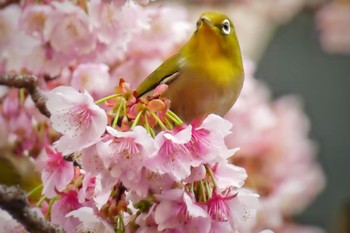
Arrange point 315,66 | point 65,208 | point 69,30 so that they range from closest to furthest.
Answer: point 65,208, point 69,30, point 315,66

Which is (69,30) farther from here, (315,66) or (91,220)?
(315,66)

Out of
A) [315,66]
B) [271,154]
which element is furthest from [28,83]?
[315,66]

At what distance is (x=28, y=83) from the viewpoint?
3.94 feet

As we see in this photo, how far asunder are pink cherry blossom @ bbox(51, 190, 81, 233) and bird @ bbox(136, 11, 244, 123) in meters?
0.22

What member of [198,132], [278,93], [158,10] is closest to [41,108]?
[198,132]

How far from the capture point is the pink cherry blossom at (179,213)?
3.15 feet

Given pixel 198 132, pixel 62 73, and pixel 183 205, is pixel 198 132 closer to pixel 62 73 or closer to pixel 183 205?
pixel 183 205

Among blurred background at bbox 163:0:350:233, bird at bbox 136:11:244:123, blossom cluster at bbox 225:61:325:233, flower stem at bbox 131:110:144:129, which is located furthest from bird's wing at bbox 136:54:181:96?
blurred background at bbox 163:0:350:233

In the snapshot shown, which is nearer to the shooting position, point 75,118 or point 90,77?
point 75,118

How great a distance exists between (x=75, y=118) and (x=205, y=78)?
287 millimetres

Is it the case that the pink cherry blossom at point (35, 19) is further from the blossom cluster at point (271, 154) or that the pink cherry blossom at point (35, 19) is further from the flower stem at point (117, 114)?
the blossom cluster at point (271, 154)

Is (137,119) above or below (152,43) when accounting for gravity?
above

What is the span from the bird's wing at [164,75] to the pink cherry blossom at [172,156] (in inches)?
9.8

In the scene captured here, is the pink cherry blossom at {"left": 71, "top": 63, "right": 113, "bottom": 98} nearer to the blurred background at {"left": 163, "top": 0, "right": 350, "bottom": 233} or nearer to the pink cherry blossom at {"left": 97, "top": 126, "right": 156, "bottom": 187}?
the pink cherry blossom at {"left": 97, "top": 126, "right": 156, "bottom": 187}
